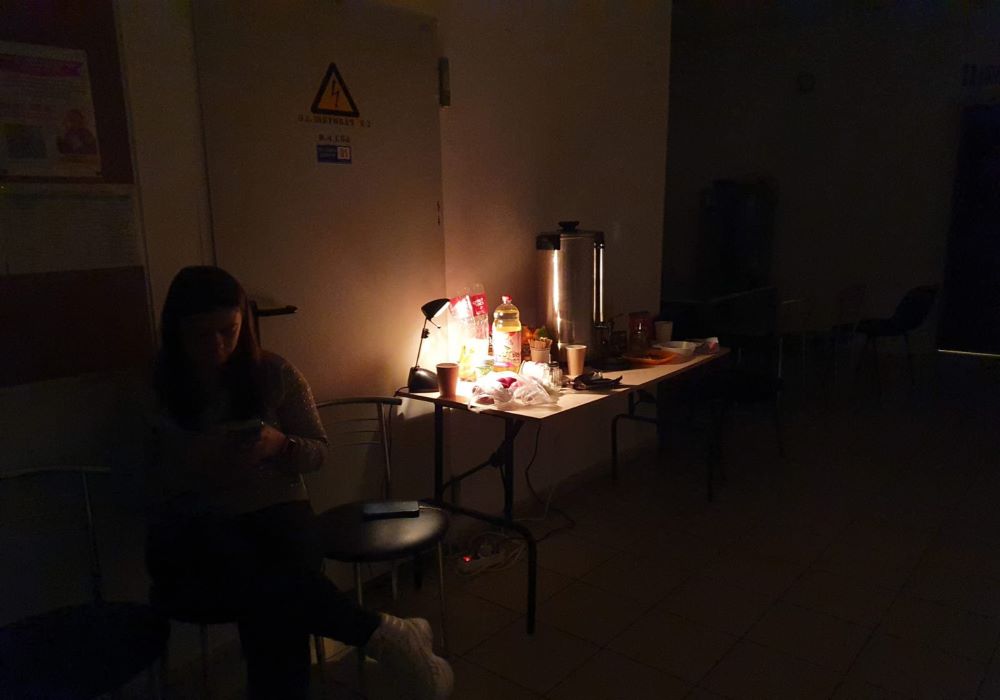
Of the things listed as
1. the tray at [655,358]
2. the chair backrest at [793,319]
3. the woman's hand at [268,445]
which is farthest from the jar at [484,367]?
the chair backrest at [793,319]

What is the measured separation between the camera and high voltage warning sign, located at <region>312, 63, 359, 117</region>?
217 cm

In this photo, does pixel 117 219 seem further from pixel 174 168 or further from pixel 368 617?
pixel 368 617

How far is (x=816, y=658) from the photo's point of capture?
212cm

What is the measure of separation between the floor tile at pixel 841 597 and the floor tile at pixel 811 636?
0.05 meters

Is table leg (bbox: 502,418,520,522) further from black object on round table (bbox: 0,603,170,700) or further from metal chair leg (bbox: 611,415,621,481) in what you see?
black object on round table (bbox: 0,603,170,700)

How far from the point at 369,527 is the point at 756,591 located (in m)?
1.40

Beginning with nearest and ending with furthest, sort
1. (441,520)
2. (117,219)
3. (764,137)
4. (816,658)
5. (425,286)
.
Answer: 1. (117,219)
2. (441,520)
3. (816,658)
4. (425,286)
5. (764,137)

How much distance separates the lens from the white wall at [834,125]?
5.84m

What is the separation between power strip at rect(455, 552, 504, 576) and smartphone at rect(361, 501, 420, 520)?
28.9 inches

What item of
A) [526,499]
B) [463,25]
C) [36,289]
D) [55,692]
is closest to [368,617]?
[55,692]

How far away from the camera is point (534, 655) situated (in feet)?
7.07

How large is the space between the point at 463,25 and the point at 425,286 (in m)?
0.95

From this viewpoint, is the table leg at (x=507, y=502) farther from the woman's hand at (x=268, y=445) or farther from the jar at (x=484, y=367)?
the woman's hand at (x=268, y=445)

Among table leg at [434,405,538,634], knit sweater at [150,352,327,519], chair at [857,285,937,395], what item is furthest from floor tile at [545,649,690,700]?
chair at [857,285,937,395]
